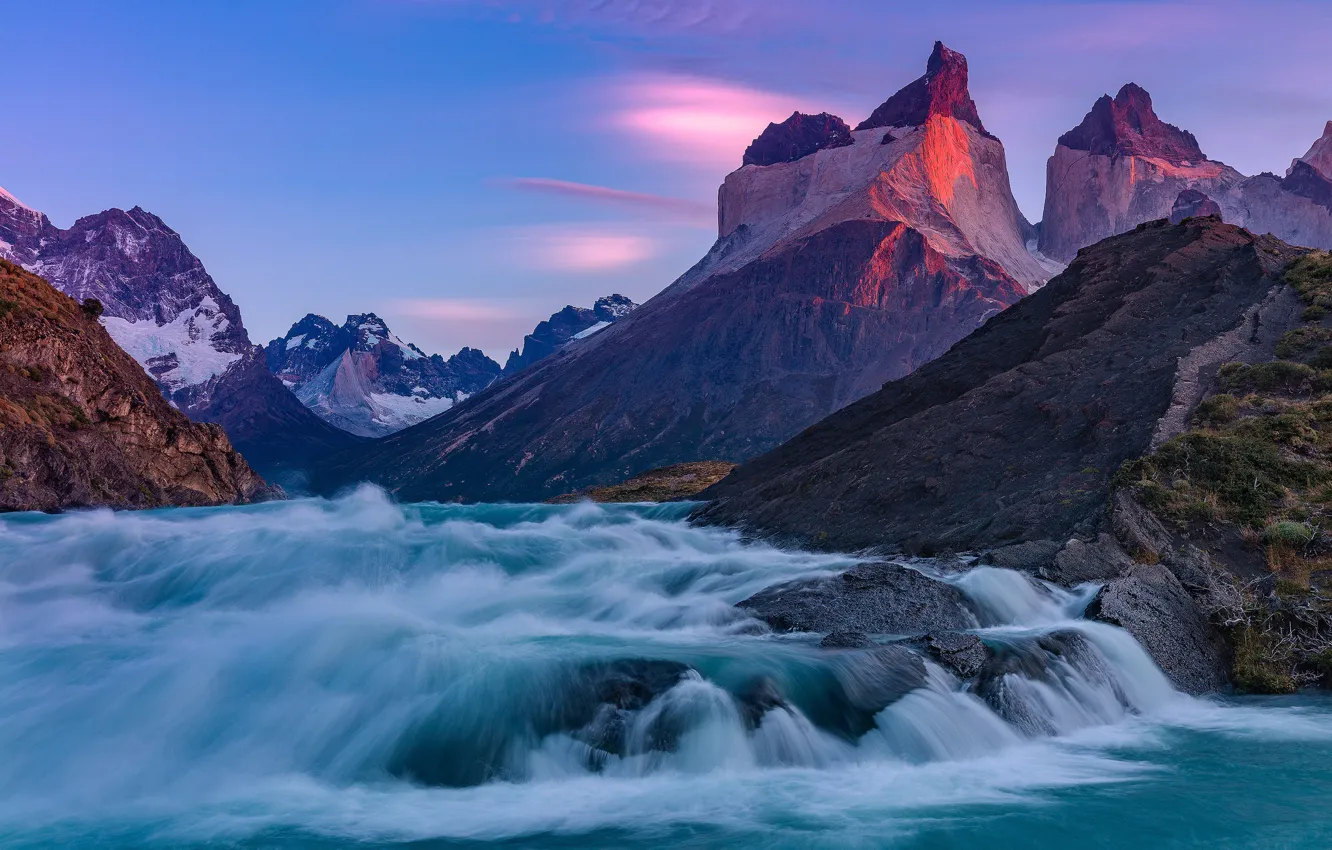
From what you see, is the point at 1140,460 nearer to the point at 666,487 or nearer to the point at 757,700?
the point at 757,700

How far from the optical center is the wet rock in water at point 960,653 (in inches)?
718

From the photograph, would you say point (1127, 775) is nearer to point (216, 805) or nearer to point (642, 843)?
point (642, 843)

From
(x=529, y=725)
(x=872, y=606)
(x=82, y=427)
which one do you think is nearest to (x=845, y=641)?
(x=872, y=606)

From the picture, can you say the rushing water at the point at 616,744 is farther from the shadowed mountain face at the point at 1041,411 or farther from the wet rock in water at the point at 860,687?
the shadowed mountain face at the point at 1041,411

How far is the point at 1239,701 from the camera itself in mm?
19641

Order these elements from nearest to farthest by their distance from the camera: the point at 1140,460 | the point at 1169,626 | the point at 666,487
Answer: the point at 1169,626 → the point at 1140,460 → the point at 666,487

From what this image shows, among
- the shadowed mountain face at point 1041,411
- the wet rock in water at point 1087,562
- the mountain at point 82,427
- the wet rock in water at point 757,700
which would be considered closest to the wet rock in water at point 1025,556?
the wet rock in water at point 1087,562

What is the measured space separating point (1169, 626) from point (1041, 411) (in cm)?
1600

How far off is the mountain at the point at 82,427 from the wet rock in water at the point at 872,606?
186 ft

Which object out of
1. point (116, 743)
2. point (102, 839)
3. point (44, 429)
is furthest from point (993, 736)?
point (44, 429)

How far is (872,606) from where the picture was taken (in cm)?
2202

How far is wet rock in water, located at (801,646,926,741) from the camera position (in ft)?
55.0

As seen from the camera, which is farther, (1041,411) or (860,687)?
(1041,411)

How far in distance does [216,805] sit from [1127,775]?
1447cm
